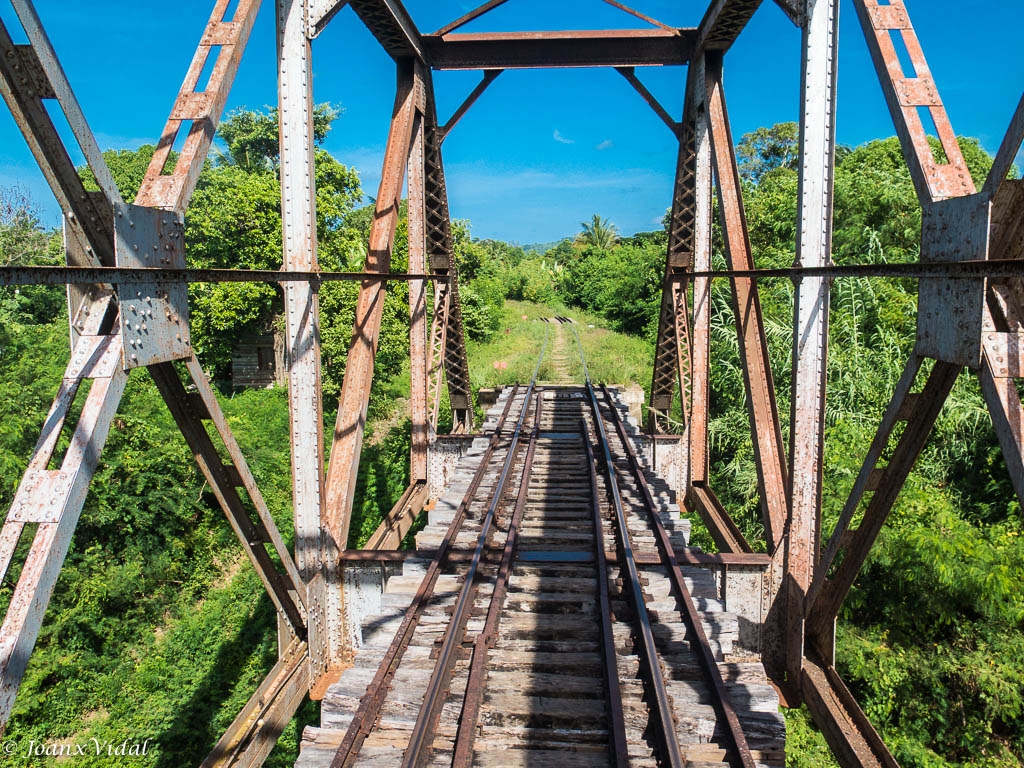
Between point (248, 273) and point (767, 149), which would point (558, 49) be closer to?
point (248, 273)

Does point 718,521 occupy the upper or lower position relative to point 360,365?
lower

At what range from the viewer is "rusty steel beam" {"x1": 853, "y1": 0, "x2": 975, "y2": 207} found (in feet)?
9.59

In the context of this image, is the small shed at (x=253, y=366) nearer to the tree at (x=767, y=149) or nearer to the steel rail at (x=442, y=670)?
the steel rail at (x=442, y=670)

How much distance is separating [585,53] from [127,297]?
24.0 feet

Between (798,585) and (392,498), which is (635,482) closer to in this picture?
(798,585)

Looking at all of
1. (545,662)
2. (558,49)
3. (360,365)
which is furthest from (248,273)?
(558,49)

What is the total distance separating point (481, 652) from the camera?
159 inches

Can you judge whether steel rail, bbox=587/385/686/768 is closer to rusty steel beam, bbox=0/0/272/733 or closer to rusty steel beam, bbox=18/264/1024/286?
rusty steel beam, bbox=18/264/1024/286

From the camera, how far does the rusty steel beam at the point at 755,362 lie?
4812 mm

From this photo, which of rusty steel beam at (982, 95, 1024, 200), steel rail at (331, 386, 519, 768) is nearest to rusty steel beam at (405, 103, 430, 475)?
steel rail at (331, 386, 519, 768)

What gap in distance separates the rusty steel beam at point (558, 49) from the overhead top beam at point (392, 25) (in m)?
0.49

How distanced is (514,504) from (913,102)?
5197 millimetres

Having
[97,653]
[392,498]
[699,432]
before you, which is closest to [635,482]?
[699,432]

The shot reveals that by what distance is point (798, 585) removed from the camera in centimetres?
441
